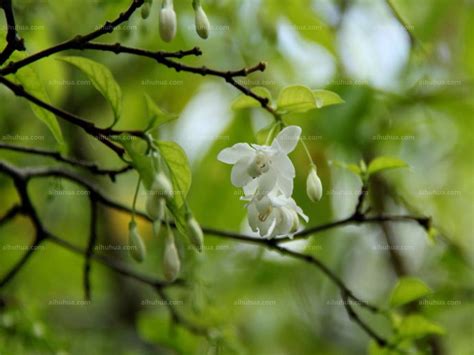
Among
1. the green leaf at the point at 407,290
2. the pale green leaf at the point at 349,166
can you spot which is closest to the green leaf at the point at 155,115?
the pale green leaf at the point at 349,166

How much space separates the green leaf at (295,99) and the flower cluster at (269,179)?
0.19ft

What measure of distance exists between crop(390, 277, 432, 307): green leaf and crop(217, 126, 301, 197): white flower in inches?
13.9

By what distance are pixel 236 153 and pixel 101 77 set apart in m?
0.18

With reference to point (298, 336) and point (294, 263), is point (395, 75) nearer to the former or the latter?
point (294, 263)

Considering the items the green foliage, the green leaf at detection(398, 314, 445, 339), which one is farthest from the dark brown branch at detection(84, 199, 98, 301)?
Answer: the green leaf at detection(398, 314, 445, 339)

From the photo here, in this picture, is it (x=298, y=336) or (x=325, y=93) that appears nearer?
(x=325, y=93)

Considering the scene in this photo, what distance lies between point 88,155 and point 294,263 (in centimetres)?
70

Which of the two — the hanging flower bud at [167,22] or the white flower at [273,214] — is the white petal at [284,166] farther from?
the hanging flower bud at [167,22]

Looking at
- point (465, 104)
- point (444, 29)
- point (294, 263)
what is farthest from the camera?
point (294, 263)

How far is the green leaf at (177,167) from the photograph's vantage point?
849mm

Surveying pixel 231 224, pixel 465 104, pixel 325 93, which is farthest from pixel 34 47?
pixel 465 104

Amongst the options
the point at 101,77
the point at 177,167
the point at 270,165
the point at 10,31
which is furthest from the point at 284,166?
the point at 10,31

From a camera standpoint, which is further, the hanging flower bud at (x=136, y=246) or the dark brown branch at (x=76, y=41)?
the hanging flower bud at (x=136, y=246)

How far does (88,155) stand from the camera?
2309mm
